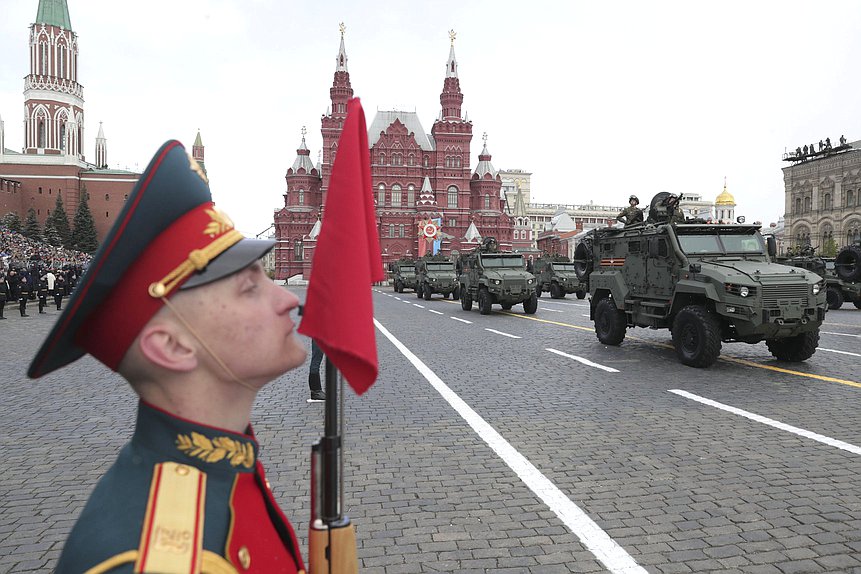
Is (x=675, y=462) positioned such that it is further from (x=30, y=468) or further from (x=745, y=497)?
(x=30, y=468)

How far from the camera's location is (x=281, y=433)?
5.93 meters

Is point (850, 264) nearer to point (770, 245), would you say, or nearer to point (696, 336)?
point (770, 245)

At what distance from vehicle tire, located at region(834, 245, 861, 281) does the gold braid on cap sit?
1976 centimetres

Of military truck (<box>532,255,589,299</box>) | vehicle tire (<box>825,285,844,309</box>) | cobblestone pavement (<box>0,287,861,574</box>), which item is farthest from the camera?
military truck (<box>532,255,589,299</box>)

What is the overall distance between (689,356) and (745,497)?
5648 mm

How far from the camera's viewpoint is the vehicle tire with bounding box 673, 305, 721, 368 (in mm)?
9188

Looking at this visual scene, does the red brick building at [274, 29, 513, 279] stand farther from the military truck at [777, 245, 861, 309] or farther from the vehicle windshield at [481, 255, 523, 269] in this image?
the military truck at [777, 245, 861, 309]

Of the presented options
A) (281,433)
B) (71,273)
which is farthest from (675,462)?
(71,273)

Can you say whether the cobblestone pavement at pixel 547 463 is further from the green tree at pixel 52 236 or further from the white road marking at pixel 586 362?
the green tree at pixel 52 236

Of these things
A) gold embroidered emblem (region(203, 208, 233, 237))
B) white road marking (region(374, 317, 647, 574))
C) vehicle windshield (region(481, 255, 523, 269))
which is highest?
vehicle windshield (region(481, 255, 523, 269))

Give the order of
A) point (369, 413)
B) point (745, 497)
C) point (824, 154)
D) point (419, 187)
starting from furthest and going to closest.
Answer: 1. point (419, 187)
2. point (824, 154)
3. point (369, 413)
4. point (745, 497)

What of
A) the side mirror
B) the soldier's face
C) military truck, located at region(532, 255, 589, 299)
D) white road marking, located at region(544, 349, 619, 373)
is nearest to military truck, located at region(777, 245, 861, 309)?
military truck, located at region(532, 255, 589, 299)

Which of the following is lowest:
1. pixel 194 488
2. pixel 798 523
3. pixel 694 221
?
pixel 798 523

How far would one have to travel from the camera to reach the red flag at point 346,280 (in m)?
1.34
